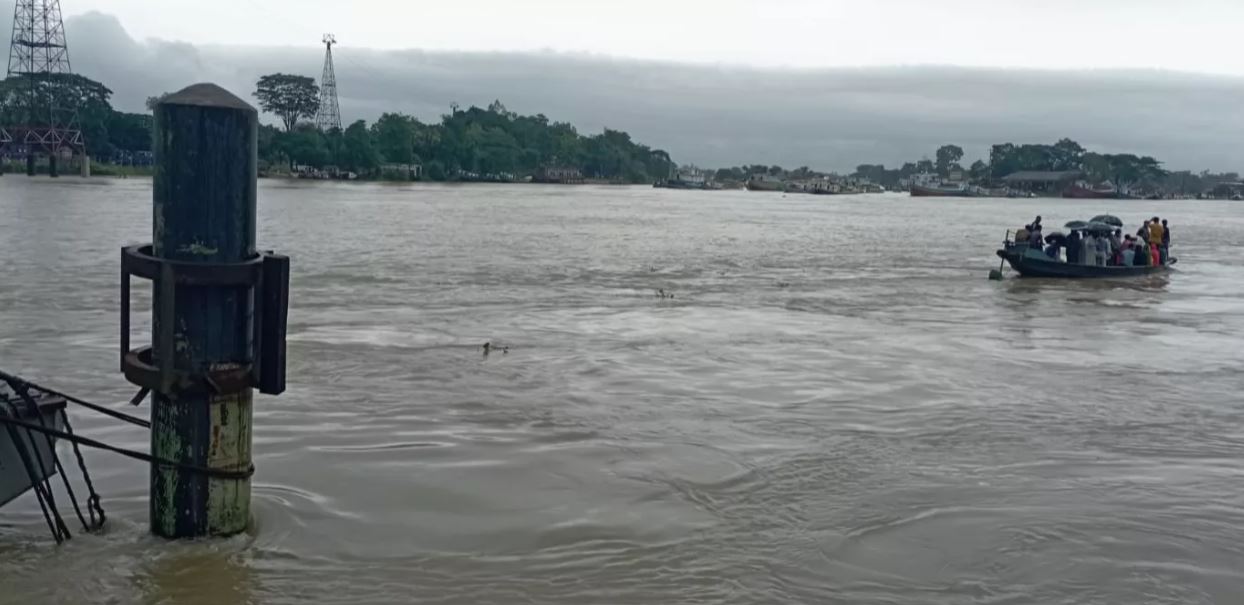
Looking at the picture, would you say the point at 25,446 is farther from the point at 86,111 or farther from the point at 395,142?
the point at 395,142

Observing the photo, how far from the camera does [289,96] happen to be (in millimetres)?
141875

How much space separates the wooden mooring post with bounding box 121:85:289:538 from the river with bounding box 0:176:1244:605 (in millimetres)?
745

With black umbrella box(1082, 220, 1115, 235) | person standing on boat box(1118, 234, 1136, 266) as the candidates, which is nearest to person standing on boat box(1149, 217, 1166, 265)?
person standing on boat box(1118, 234, 1136, 266)

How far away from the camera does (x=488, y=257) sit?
28156 mm

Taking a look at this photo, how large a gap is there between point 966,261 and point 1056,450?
90.3 ft

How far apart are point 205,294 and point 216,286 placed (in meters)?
0.08

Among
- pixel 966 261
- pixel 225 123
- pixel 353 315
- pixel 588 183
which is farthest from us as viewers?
pixel 588 183

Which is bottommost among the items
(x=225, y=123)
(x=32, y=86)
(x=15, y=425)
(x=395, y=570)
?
(x=395, y=570)

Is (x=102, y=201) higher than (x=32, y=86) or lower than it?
lower

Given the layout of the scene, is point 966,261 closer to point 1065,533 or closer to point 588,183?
point 1065,533

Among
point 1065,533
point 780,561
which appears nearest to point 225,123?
point 780,561

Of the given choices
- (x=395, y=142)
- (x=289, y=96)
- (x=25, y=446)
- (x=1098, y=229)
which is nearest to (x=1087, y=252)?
(x=1098, y=229)

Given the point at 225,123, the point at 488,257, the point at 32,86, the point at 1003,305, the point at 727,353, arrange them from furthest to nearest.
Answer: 1. the point at 32,86
2. the point at 488,257
3. the point at 1003,305
4. the point at 727,353
5. the point at 225,123

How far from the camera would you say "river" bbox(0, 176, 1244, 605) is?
5859 millimetres
